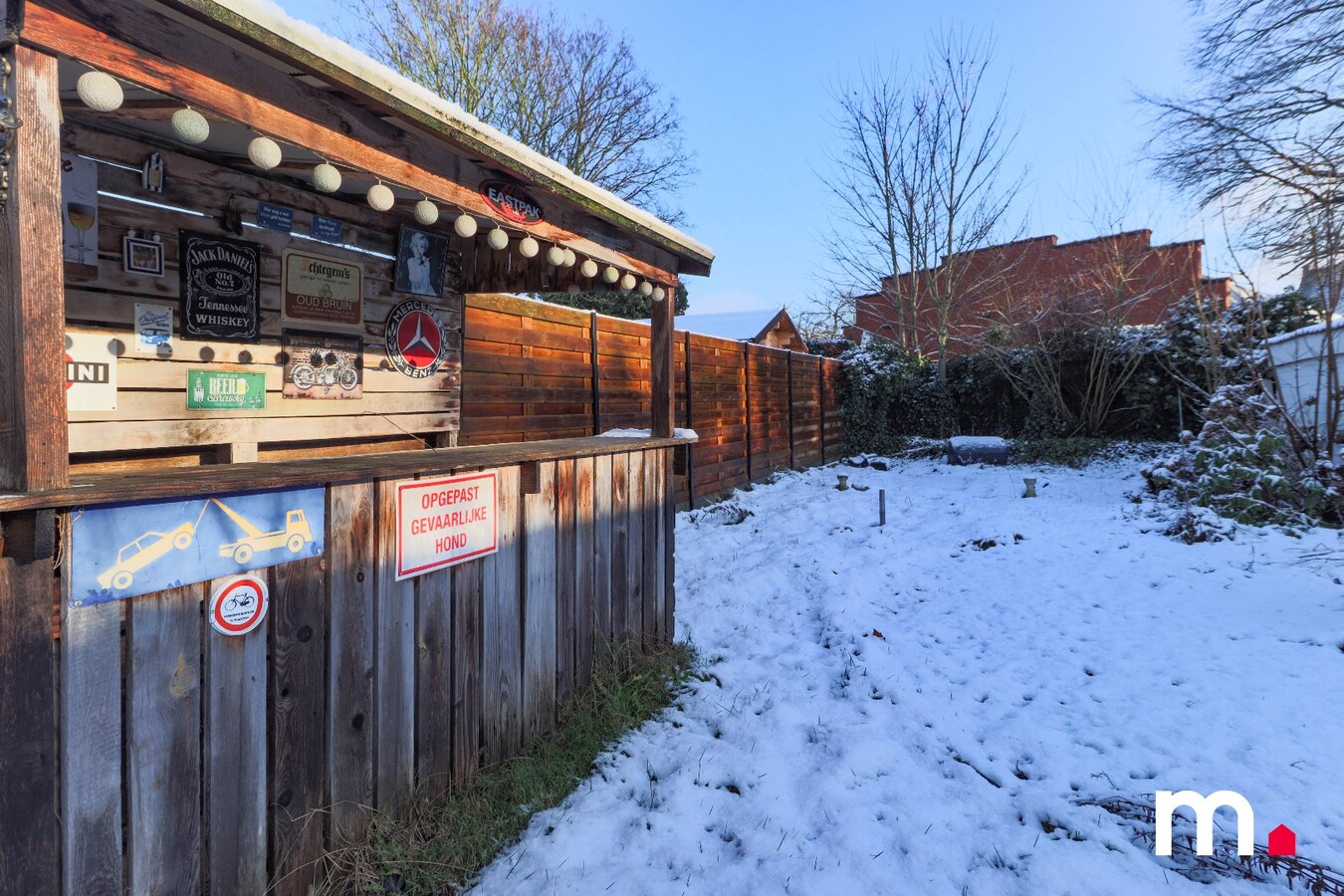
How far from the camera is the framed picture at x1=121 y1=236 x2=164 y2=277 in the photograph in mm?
2799

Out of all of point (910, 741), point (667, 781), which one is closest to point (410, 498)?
point (667, 781)

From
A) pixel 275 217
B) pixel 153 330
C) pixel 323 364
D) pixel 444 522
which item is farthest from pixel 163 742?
pixel 275 217

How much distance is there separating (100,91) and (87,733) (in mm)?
1573

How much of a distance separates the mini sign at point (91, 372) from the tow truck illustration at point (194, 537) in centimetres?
142

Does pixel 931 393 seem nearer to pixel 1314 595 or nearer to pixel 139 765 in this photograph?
pixel 1314 595

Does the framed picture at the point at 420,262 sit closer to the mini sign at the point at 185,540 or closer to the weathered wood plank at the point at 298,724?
the mini sign at the point at 185,540

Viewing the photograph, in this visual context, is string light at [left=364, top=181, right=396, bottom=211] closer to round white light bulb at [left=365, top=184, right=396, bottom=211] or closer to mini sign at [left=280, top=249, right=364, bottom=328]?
round white light bulb at [left=365, top=184, right=396, bottom=211]

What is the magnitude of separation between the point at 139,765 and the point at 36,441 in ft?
2.94

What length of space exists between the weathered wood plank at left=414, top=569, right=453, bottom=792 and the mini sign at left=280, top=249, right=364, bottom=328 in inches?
74.1

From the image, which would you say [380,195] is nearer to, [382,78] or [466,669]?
[382,78]

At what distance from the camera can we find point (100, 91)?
150 cm

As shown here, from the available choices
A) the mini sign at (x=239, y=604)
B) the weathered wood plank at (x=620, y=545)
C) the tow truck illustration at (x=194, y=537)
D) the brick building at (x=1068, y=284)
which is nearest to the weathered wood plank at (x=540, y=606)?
the weathered wood plank at (x=620, y=545)

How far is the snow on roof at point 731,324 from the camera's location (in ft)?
70.6

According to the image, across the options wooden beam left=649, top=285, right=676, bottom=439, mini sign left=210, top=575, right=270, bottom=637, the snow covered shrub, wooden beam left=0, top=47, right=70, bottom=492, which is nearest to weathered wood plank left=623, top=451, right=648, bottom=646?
wooden beam left=649, top=285, right=676, bottom=439
